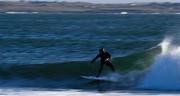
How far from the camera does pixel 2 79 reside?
97.2 ft

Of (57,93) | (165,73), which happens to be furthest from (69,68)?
(57,93)

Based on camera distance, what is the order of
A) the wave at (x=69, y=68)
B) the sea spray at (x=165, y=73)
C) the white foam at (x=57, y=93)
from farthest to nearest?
the wave at (x=69, y=68) → the sea spray at (x=165, y=73) → the white foam at (x=57, y=93)

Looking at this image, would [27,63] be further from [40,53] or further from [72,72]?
[40,53]

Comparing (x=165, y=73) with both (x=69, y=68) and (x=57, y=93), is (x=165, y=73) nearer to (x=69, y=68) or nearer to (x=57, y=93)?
(x=57, y=93)

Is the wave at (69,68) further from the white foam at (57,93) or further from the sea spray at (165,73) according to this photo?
the white foam at (57,93)

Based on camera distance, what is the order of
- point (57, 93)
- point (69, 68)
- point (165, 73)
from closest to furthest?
point (57, 93)
point (165, 73)
point (69, 68)

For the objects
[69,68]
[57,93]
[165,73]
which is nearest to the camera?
[57,93]

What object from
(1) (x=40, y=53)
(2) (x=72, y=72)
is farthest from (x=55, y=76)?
(1) (x=40, y=53)

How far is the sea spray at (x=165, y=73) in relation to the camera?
26.3 m

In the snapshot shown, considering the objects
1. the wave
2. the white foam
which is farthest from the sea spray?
the wave

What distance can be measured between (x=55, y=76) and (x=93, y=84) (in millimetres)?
4123

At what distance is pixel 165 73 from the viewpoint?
27438 millimetres

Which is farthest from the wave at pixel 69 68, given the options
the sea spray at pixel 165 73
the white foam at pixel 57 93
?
the white foam at pixel 57 93

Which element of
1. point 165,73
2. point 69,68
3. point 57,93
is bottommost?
point 57,93
